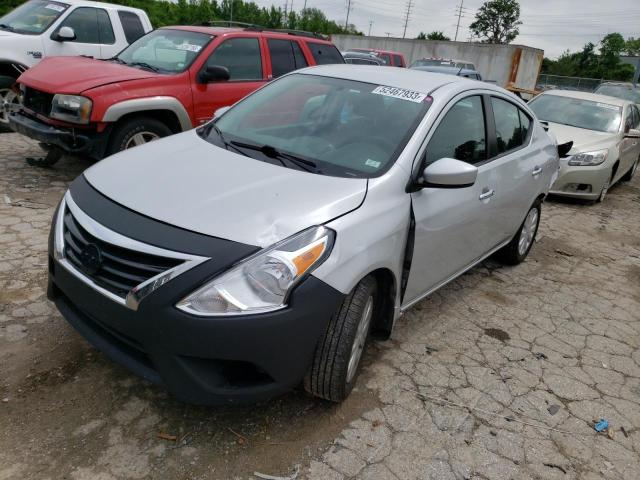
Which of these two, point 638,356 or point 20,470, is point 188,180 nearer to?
point 20,470

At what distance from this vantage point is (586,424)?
2.94m

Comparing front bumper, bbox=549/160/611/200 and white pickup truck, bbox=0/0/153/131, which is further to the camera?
front bumper, bbox=549/160/611/200

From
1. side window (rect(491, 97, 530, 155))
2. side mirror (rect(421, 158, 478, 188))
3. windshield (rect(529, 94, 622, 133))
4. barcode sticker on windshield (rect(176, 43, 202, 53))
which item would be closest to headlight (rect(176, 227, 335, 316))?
side mirror (rect(421, 158, 478, 188))

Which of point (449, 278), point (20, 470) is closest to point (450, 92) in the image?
point (449, 278)

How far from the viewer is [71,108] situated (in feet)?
17.1

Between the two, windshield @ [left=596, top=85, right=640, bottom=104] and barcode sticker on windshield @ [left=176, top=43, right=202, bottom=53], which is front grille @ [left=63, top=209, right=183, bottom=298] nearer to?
barcode sticker on windshield @ [left=176, top=43, right=202, bottom=53]

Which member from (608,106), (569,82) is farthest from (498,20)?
(608,106)

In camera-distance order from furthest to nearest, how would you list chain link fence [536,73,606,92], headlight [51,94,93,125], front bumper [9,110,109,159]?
1. chain link fence [536,73,606,92]
2. front bumper [9,110,109,159]
3. headlight [51,94,93,125]

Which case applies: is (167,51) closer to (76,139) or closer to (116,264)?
(76,139)

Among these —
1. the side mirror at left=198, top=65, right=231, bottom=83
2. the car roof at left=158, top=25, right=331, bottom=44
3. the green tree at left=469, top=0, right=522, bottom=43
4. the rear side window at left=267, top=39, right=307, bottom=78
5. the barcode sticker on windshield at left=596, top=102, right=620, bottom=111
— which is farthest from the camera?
the green tree at left=469, top=0, right=522, bottom=43

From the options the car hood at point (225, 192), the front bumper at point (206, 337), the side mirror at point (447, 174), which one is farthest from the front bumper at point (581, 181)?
the front bumper at point (206, 337)

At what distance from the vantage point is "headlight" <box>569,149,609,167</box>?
7.51 metres

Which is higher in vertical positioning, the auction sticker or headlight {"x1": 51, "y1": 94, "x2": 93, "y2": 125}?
the auction sticker

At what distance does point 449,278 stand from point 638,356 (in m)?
1.46
